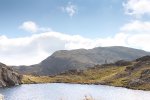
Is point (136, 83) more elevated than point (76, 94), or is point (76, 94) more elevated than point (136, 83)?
point (136, 83)

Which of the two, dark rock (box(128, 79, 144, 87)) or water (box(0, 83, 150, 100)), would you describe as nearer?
water (box(0, 83, 150, 100))

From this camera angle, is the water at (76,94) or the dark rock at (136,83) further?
the dark rock at (136,83)

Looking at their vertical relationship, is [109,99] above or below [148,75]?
below

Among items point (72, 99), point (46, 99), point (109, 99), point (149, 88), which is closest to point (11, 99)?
point (46, 99)

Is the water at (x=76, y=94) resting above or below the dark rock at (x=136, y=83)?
below

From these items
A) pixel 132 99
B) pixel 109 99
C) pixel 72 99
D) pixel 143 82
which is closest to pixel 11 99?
pixel 72 99

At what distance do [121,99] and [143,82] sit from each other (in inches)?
3079

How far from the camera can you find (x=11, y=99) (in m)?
120

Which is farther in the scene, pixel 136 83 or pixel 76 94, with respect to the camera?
pixel 136 83

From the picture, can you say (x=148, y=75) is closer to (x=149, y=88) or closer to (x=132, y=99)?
(x=149, y=88)

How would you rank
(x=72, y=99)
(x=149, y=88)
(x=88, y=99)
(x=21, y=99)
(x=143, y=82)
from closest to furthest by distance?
(x=88, y=99)
(x=72, y=99)
(x=21, y=99)
(x=149, y=88)
(x=143, y=82)

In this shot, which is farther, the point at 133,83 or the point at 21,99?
the point at 133,83

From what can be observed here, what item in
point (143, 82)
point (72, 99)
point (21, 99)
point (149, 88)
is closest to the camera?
point (72, 99)

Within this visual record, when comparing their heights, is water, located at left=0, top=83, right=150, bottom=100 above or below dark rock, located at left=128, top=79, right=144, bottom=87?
below
